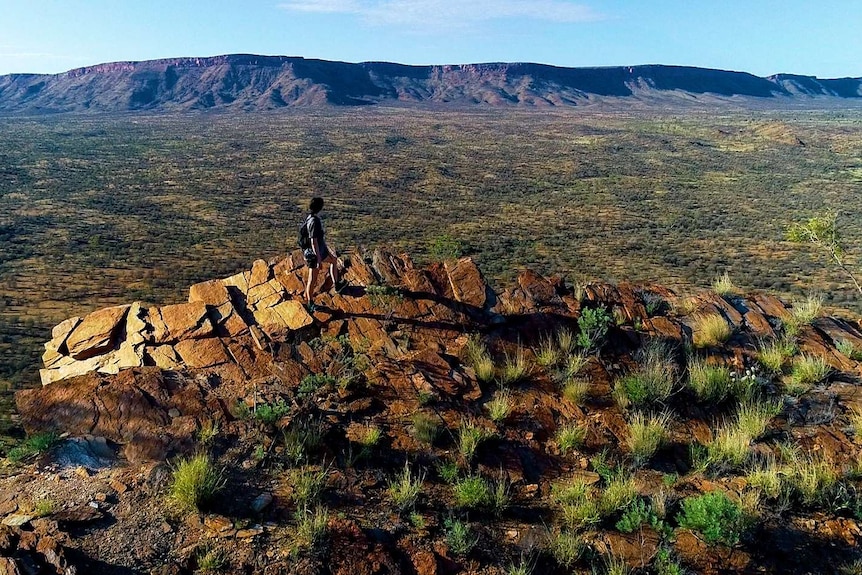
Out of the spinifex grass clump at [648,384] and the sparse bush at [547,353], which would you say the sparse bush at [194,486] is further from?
the spinifex grass clump at [648,384]

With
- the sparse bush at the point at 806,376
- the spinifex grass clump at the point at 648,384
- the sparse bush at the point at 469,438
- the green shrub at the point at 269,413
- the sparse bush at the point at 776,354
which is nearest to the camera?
the sparse bush at the point at 469,438

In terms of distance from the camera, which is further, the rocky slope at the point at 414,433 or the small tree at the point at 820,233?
the small tree at the point at 820,233

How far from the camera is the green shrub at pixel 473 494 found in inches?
181

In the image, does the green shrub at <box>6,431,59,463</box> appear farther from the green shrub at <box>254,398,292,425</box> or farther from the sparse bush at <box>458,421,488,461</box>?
the sparse bush at <box>458,421,488,461</box>

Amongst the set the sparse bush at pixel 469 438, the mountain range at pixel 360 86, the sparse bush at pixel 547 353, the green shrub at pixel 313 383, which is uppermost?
the mountain range at pixel 360 86

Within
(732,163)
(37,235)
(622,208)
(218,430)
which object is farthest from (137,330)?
(732,163)

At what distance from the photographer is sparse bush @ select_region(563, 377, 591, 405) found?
6059 millimetres

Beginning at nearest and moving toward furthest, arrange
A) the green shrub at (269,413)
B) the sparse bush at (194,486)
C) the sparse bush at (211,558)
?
the sparse bush at (211,558), the sparse bush at (194,486), the green shrub at (269,413)

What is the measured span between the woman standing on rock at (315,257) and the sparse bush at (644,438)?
13.7 feet

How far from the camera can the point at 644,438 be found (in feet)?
17.7

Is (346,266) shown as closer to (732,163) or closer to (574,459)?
(574,459)

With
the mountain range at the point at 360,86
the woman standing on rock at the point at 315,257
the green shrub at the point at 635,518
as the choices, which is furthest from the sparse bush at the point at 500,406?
the mountain range at the point at 360,86

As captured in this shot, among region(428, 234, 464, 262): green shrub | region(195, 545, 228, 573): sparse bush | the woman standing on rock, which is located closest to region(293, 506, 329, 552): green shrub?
region(195, 545, 228, 573): sparse bush

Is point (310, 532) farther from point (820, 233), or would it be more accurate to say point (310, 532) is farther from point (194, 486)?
point (820, 233)
